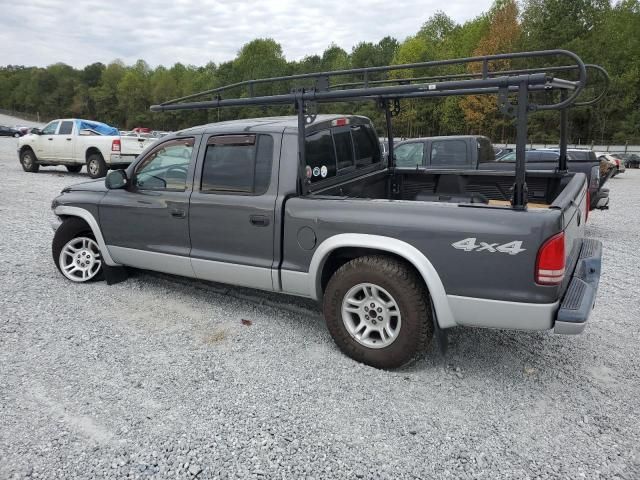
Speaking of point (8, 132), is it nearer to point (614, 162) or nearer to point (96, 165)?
point (96, 165)

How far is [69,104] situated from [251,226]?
417 ft

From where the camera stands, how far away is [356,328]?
3621 mm

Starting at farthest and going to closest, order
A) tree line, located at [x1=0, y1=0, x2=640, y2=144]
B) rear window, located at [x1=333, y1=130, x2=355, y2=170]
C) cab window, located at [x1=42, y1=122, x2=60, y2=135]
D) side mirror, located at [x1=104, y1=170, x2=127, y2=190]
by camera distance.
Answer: tree line, located at [x1=0, y1=0, x2=640, y2=144] → cab window, located at [x1=42, y1=122, x2=60, y2=135] → side mirror, located at [x1=104, y1=170, x2=127, y2=190] → rear window, located at [x1=333, y1=130, x2=355, y2=170]

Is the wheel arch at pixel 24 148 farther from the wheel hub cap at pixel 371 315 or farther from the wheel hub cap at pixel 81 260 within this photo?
the wheel hub cap at pixel 371 315

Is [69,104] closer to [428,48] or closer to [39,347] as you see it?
[428,48]

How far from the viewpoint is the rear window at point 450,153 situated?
9.24m

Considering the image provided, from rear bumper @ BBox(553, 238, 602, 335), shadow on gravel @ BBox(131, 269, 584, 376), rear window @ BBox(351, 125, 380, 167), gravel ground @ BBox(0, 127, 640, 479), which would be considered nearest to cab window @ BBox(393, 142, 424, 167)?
rear window @ BBox(351, 125, 380, 167)

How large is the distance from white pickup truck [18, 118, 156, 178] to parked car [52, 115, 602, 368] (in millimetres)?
9857

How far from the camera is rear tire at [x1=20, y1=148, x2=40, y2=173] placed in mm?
16547

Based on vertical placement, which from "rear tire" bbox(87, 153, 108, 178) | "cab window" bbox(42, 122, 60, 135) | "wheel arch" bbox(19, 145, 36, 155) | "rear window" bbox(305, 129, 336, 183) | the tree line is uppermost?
the tree line

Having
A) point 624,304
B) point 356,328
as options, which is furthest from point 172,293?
point 624,304

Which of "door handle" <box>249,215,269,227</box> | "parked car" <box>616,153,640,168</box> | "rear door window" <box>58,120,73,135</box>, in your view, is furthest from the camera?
"parked car" <box>616,153,640,168</box>

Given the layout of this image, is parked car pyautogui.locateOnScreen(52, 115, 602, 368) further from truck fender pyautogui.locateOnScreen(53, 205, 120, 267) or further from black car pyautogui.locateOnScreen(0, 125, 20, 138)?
black car pyautogui.locateOnScreen(0, 125, 20, 138)

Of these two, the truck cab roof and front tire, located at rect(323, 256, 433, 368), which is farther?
the truck cab roof
